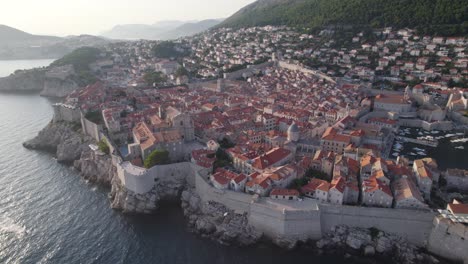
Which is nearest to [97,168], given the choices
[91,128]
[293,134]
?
[91,128]

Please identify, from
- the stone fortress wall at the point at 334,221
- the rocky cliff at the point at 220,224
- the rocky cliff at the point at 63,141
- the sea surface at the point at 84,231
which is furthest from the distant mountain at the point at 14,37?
the stone fortress wall at the point at 334,221

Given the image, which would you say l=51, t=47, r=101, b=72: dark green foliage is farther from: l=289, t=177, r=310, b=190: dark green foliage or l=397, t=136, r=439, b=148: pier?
l=397, t=136, r=439, b=148: pier

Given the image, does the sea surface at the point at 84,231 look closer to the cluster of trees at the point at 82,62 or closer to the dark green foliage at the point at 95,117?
the dark green foliage at the point at 95,117

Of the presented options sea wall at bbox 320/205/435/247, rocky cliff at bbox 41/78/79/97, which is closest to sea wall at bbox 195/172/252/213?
sea wall at bbox 320/205/435/247

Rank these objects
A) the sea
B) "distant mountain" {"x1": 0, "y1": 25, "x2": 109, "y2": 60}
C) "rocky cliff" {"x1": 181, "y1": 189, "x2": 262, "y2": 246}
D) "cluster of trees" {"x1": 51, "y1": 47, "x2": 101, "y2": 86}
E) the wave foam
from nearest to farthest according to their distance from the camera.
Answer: the sea
"rocky cliff" {"x1": 181, "y1": 189, "x2": 262, "y2": 246}
the wave foam
"cluster of trees" {"x1": 51, "y1": 47, "x2": 101, "y2": 86}
"distant mountain" {"x1": 0, "y1": 25, "x2": 109, "y2": 60}

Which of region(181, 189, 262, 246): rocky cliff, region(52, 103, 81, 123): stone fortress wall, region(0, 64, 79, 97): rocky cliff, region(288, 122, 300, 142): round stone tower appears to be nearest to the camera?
region(181, 189, 262, 246): rocky cliff

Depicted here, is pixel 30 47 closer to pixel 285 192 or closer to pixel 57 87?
pixel 57 87
